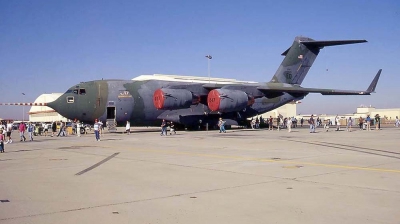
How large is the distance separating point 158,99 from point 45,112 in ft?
225

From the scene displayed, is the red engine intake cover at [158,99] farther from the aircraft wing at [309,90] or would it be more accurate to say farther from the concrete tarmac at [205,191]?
the concrete tarmac at [205,191]

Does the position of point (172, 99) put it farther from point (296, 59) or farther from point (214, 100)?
point (296, 59)

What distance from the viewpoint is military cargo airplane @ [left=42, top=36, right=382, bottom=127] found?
33094 mm

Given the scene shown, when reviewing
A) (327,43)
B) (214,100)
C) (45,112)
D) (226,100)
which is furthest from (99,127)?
(45,112)

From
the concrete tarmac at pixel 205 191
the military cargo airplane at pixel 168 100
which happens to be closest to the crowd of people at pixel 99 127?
the military cargo airplane at pixel 168 100

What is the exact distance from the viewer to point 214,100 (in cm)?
3469

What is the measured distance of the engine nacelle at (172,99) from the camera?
108 ft

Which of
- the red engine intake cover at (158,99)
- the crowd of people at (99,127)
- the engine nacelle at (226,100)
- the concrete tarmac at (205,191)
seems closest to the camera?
the concrete tarmac at (205,191)

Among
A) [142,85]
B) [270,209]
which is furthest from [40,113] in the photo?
[270,209]

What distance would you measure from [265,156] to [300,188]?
5974mm

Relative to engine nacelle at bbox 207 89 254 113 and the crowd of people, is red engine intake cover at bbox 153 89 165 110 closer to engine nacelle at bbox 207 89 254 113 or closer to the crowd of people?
the crowd of people

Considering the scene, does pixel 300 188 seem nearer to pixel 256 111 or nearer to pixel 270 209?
pixel 270 209

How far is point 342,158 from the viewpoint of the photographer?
13125 millimetres

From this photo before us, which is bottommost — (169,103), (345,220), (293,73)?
(345,220)
